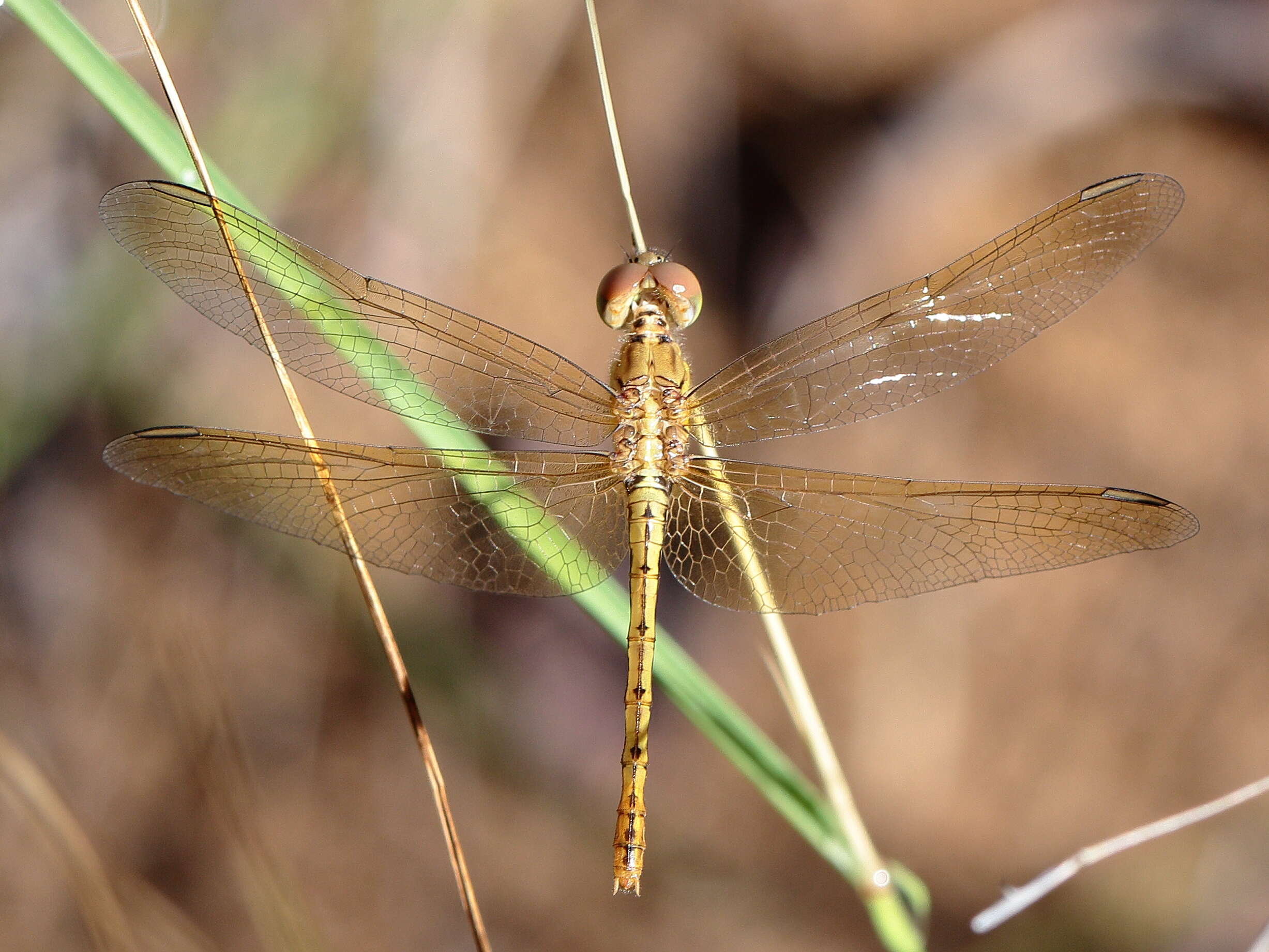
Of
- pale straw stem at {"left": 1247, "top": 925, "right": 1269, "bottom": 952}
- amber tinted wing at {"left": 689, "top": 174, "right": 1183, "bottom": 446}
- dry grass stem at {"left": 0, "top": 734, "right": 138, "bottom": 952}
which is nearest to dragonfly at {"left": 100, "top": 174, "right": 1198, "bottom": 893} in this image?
amber tinted wing at {"left": 689, "top": 174, "right": 1183, "bottom": 446}

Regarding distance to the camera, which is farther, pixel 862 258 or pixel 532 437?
pixel 862 258

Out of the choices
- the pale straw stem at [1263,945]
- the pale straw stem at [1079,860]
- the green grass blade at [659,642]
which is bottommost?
the pale straw stem at [1263,945]

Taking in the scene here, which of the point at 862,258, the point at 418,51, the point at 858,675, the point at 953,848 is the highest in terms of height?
the point at 418,51

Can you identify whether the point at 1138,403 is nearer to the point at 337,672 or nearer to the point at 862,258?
the point at 862,258

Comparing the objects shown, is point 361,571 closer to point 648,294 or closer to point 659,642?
point 659,642

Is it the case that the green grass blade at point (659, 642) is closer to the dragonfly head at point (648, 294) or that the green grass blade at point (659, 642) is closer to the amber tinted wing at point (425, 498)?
the amber tinted wing at point (425, 498)

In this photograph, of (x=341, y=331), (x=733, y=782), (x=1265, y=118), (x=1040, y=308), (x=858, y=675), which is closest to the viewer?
(x=341, y=331)

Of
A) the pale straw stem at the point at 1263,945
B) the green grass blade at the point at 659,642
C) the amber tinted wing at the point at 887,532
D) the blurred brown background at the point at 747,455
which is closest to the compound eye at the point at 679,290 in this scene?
the amber tinted wing at the point at 887,532

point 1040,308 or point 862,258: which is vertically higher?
point 862,258

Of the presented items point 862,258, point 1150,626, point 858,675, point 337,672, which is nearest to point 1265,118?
point 862,258
